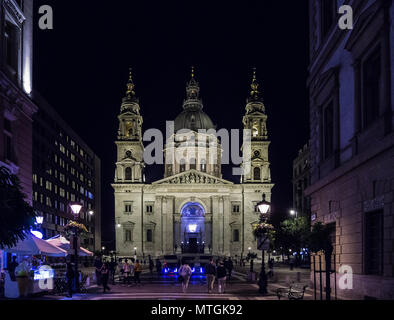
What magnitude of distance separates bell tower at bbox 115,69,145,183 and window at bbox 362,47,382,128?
8384 centimetres

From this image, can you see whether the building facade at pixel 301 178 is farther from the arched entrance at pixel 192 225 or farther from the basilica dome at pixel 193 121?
the basilica dome at pixel 193 121

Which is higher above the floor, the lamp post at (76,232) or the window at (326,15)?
the window at (326,15)

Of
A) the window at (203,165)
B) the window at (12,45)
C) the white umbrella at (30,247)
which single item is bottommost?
the white umbrella at (30,247)

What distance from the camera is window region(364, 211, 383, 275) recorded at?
17.5 m

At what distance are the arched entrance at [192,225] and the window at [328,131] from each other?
78145 millimetres

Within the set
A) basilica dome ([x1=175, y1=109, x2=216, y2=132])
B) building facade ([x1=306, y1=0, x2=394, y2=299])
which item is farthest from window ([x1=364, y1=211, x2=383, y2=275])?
basilica dome ([x1=175, y1=109, x2=216, y2=132])

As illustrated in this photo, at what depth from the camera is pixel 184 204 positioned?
101 meters

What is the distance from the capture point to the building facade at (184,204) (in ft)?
327

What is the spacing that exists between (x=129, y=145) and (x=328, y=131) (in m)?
80.2

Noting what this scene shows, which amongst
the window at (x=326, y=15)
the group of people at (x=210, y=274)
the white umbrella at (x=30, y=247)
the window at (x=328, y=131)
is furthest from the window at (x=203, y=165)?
the white umbrella at (x=30, y=247)

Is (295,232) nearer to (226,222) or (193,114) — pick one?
(226,222)

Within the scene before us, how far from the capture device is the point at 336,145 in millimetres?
22484

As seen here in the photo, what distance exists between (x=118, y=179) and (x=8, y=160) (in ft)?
251
